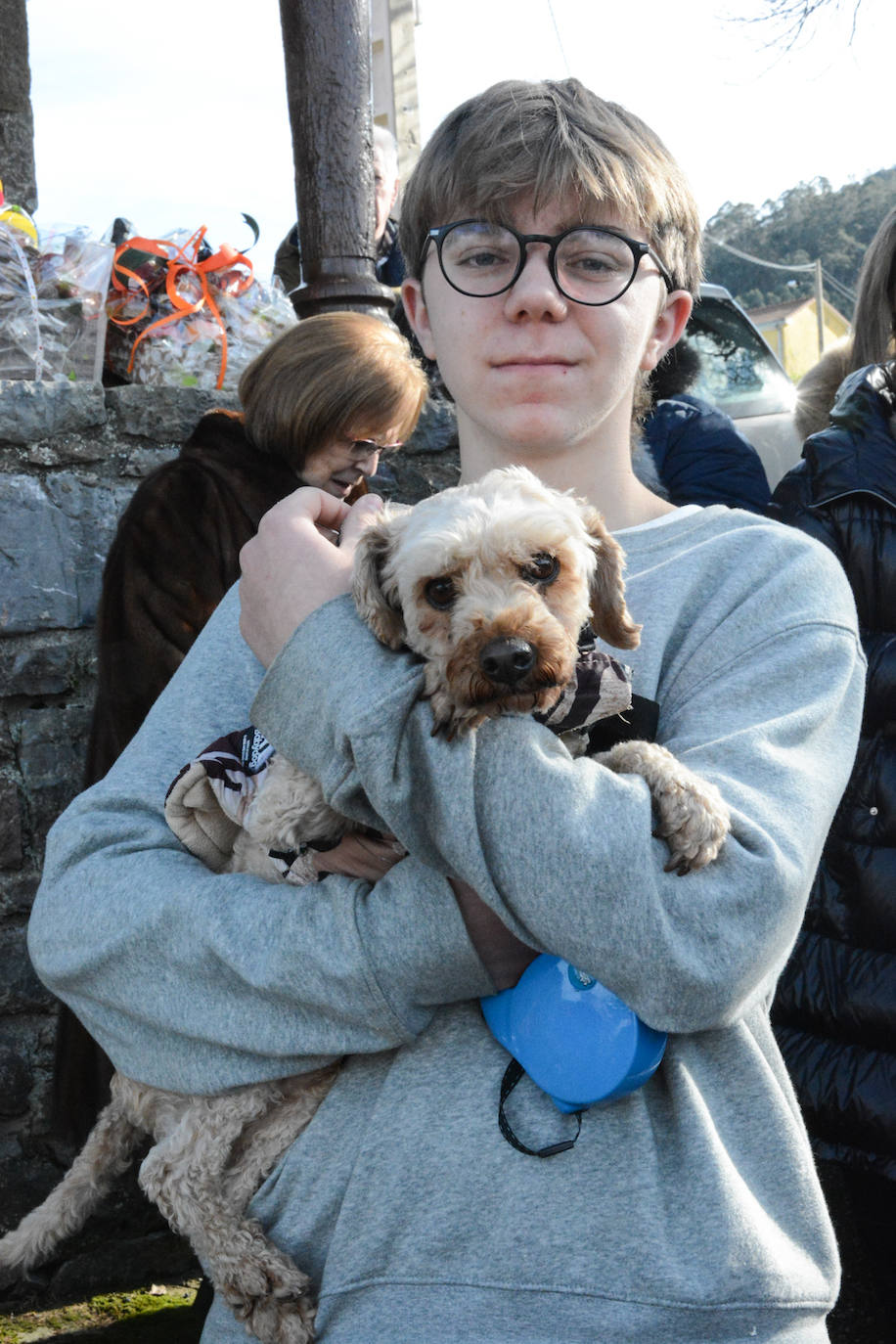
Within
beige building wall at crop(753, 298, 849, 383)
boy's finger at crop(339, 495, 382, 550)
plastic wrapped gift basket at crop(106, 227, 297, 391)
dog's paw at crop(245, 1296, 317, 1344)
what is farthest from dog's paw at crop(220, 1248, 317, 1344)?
beige building wall at crop(753, 298, 849, 383)

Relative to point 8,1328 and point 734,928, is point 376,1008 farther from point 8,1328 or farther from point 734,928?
point 8,1328

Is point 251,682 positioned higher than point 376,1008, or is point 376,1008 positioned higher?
point 251,682

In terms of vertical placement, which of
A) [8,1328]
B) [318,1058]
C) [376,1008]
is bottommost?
[8,1328]

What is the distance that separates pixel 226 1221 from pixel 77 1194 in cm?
63

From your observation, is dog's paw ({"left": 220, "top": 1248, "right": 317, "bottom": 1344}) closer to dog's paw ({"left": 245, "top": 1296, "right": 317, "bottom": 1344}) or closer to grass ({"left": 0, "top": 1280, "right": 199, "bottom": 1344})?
dog's paw ({"left": 245, "top": 1296, "right": 317, "bottom": 1344})

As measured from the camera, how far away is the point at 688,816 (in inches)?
51.2

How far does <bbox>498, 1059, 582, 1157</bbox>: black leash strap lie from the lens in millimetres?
1326

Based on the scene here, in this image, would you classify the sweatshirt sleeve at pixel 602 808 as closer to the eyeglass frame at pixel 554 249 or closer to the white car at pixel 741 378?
the eyeglass frame at pixel 554 249

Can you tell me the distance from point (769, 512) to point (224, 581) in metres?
1.39

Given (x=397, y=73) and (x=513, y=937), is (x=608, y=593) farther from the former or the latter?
(x=397, y=73)

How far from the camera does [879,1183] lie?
2652 mm

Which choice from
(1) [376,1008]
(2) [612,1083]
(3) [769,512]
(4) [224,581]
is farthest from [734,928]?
(4) [224,581]

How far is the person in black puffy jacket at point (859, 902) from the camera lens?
8.12 ft

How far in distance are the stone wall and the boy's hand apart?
1.49 metres
